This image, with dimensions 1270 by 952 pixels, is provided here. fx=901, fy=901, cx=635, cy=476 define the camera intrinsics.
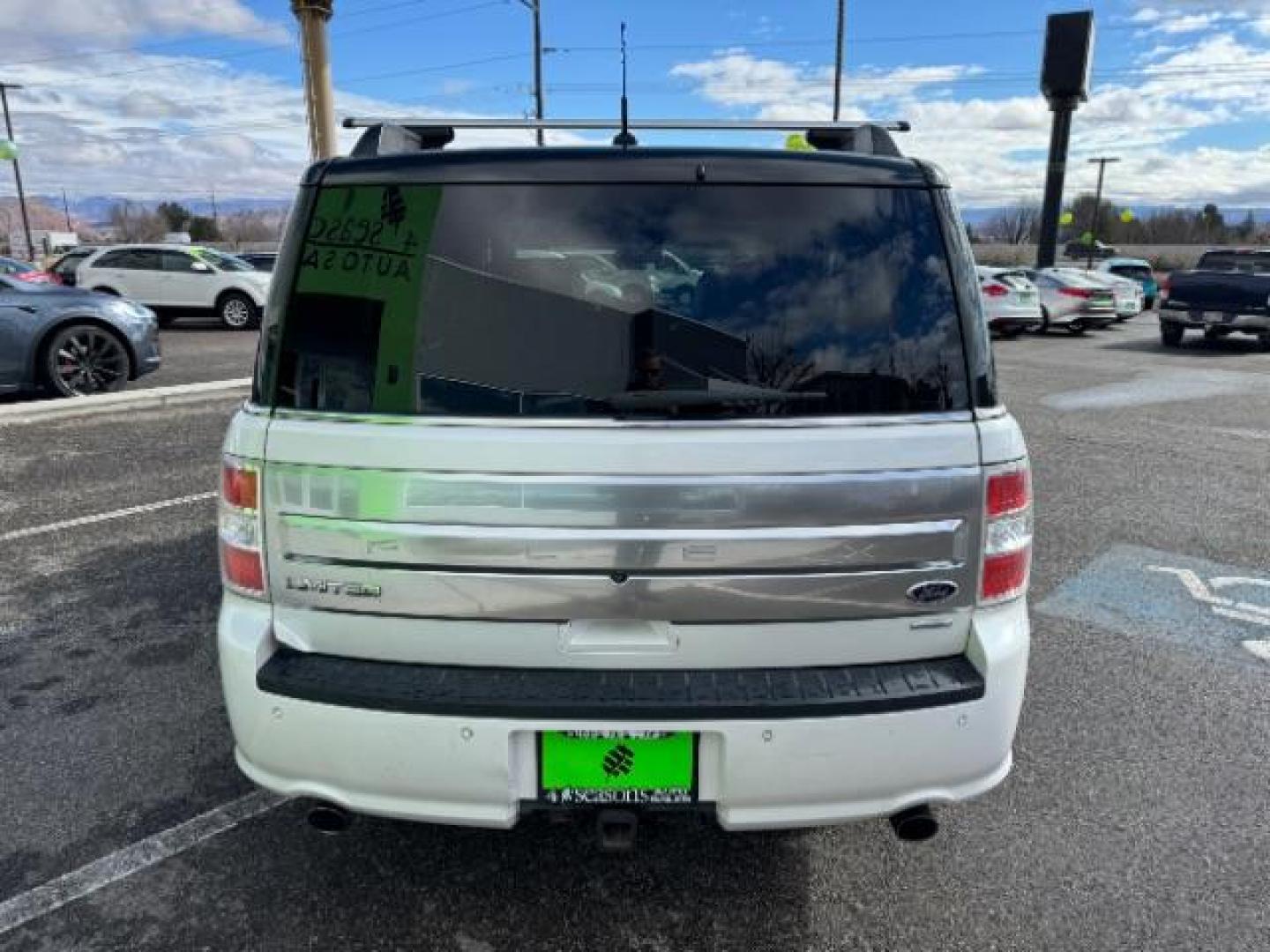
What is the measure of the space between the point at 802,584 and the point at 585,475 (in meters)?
0.54

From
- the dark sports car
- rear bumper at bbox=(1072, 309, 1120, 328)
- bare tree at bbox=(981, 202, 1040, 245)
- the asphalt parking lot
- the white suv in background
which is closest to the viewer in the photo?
the asphalt parking lot

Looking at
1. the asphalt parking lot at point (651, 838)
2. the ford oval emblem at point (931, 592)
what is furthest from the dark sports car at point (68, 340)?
the ford oval emblem at point (931, 592)

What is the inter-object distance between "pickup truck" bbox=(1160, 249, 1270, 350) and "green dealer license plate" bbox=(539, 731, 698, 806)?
1839 cm

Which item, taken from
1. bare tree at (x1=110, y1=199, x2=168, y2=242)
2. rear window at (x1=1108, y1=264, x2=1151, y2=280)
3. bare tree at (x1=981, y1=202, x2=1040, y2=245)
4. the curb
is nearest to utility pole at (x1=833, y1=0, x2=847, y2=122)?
rear window at (x1=1108, y1=264, x2=1151, y2=280)

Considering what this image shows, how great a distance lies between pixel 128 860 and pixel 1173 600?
4.61 meters

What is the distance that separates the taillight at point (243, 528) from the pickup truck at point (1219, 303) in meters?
18.8

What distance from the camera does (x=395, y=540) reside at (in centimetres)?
202

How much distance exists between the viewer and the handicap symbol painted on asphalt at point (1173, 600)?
13.5 feet

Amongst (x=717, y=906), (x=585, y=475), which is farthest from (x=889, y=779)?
(x=585, y=475)

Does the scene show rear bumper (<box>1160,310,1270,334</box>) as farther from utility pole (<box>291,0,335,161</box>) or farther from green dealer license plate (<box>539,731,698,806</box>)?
green dealer license plate (<box>539,731,698,806</box>)

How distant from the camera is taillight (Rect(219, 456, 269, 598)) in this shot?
2119mm

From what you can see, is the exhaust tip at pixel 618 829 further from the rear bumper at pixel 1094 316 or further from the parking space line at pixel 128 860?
the rear bumper at pixel 1094 316

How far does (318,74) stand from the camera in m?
13.7

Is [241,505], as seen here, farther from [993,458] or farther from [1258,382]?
[1258,382]
